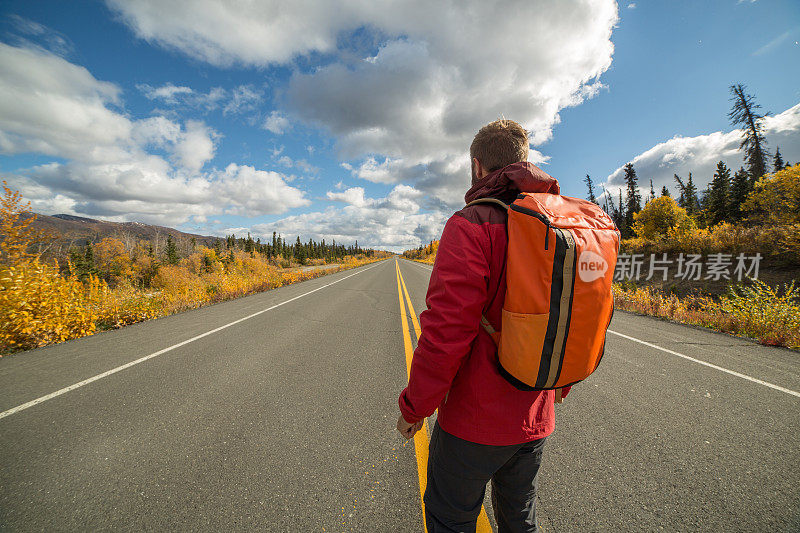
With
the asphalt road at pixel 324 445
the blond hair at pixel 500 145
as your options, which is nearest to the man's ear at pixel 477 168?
the blond hair at pixel 500 145

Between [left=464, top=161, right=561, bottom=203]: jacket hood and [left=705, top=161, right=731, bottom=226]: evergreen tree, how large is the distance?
46.1 metres

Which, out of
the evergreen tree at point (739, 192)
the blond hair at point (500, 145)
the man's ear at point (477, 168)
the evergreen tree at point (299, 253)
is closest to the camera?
the blond hair at point (500, 145)

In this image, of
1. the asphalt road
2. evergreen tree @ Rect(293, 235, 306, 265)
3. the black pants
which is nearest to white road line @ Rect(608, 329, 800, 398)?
the asphalt road

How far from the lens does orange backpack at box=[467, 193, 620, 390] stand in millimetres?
1019

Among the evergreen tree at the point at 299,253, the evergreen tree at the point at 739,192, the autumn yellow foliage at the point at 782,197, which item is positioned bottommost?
the evergreen tree at the point at 299,253

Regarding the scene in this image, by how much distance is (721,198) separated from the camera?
104ft

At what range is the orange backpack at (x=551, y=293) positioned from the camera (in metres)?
1.02

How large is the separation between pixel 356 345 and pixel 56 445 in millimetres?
3352

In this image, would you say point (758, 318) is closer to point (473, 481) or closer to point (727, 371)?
point (727, 371)

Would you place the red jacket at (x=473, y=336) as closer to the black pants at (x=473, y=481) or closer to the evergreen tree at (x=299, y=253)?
the black pants at (x=473, y=481)

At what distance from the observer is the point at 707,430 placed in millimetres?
2523

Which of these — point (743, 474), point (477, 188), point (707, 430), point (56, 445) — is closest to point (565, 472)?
point (743, 474)

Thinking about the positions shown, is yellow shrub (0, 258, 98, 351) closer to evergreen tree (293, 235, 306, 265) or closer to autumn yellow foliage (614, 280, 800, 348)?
autumn yellow foliage (614, 280, 800, 348)

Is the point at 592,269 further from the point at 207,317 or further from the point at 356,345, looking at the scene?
the point at 207,317
